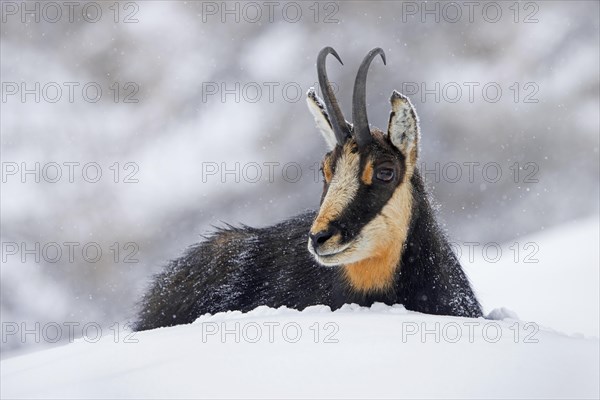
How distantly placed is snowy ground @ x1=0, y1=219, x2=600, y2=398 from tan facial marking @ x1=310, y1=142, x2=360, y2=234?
2.62 feet

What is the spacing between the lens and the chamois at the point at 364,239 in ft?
19.8

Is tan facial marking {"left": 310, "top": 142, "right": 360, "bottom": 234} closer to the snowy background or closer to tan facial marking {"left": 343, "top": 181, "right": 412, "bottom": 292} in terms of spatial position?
tan facial marking {"left": 343, "top": 181, "right": 412, "bottom": 292}

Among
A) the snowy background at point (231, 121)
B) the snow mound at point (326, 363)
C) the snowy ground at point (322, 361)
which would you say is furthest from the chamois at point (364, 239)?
the snowy background at point (231, 121)

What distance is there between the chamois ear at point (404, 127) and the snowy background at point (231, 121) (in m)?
12.4

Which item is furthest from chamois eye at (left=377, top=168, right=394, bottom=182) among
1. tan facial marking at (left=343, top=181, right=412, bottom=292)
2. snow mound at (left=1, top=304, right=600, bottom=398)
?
snow mound at (left=1, top=304, right=600, bottom=398)

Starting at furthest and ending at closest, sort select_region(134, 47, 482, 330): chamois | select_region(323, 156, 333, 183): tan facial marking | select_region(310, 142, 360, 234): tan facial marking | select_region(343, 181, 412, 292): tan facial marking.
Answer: select_region(323, 156, 333, 183): tan facial marking, select_region(343, 181, 412, 292): tan facial marking, select_region(134, 47, 482, 330): chamois, select_region(310, 142, 360, 234): tan facial marking

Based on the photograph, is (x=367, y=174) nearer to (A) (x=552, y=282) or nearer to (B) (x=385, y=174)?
(B) (x=385, y=174)

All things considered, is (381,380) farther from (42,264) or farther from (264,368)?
(42,264)

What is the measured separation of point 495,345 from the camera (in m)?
4.20

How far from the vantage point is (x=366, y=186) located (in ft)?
20.3

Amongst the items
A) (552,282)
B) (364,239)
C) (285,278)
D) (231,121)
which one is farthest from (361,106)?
(231,121)

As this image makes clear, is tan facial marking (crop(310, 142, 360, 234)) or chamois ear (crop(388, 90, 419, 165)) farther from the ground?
chamois ear (crop(388, 90, 419, 165))

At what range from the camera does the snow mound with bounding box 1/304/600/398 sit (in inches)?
147

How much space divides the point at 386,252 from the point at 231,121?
1554 centimetres
